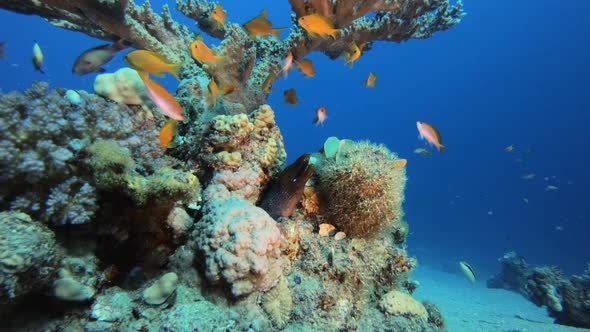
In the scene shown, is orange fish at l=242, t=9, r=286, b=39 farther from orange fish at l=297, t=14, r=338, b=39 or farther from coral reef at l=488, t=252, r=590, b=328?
coral reef at l=488, t=252, r=590, b=328

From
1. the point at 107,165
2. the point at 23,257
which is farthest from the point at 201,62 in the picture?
the point at 23,257

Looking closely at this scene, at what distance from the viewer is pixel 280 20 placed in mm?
86750

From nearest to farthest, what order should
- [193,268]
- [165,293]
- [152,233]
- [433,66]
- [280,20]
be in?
[165,293], [193,268], [152,233], [280,20], [433,66]

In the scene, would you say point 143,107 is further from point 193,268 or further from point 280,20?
point 280,20

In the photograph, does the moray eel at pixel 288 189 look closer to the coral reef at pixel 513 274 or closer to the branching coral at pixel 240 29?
the branching coral at pixel 240 29

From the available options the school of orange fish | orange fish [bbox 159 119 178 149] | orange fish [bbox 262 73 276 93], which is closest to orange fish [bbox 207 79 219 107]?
the school of orange fish

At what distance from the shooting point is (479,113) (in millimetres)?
91688

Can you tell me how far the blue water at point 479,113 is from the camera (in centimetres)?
4212

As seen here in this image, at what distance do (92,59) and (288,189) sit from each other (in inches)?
129

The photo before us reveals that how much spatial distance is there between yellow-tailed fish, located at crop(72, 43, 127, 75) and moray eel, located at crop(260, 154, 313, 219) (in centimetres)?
305

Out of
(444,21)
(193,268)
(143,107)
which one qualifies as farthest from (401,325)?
(444,21)

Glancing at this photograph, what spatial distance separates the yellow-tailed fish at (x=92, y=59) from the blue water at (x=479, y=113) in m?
25.2

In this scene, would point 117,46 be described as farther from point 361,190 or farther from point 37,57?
Answer: point 361,190

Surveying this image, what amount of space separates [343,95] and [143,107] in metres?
123
